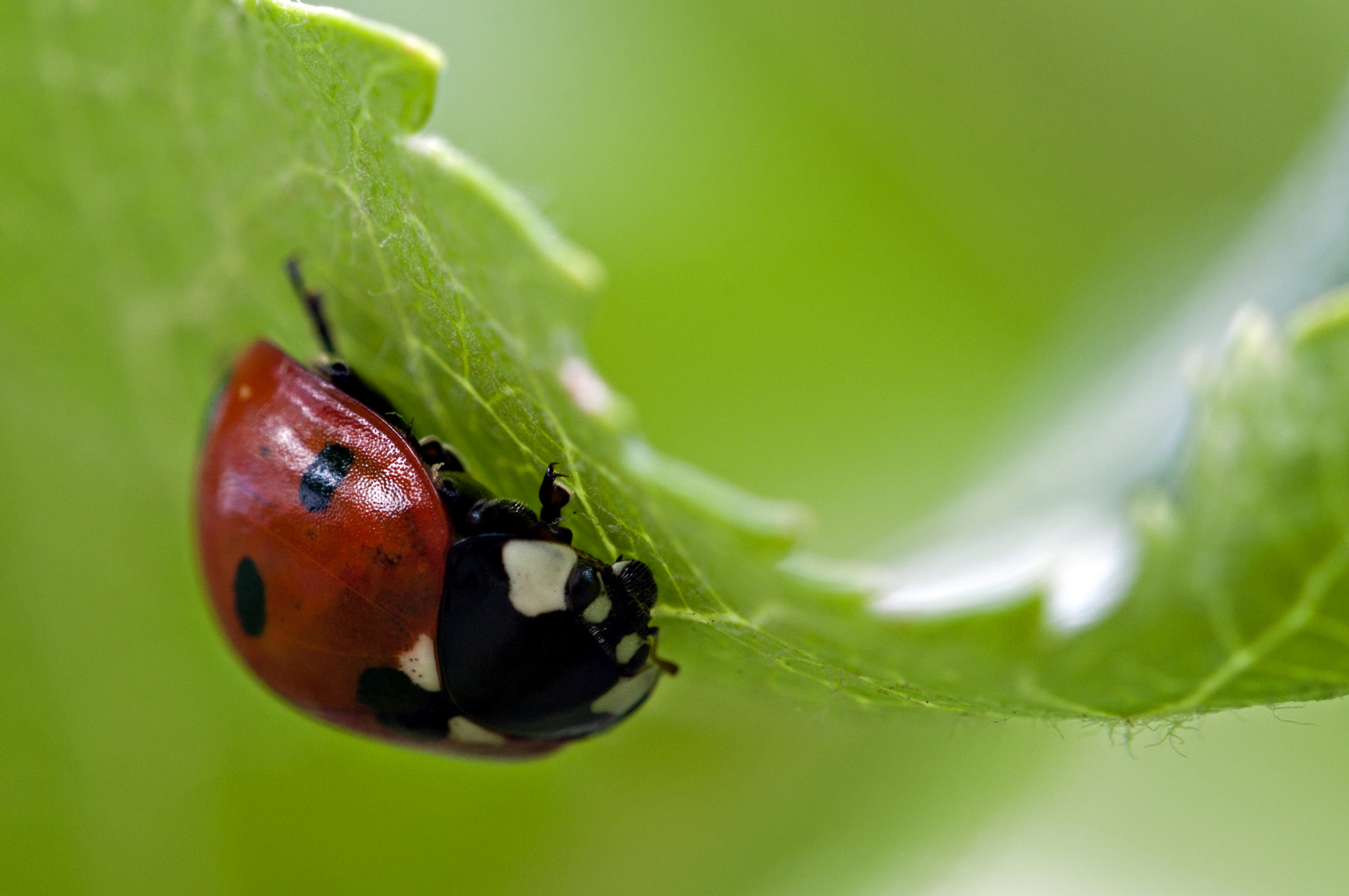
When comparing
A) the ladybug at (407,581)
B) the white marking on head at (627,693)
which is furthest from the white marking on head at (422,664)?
the white marking on head at (627,693)

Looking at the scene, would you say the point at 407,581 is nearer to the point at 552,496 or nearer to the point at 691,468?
the point at 552,496

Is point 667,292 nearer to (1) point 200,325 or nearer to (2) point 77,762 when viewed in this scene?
(1) point 200,325

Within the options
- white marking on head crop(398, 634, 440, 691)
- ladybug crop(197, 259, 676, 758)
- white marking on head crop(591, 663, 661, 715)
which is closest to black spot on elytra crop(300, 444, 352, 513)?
ladybug crop(197, 259, 676, 758)

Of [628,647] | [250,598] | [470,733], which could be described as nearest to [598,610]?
[628,647]

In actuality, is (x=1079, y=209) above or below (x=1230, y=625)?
above

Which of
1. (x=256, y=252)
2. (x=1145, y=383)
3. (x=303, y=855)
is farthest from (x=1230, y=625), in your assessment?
(x=303, y=855)

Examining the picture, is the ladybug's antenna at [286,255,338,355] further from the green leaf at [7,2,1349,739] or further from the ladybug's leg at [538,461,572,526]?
the ladybug's leg at [538,461,572,526]
